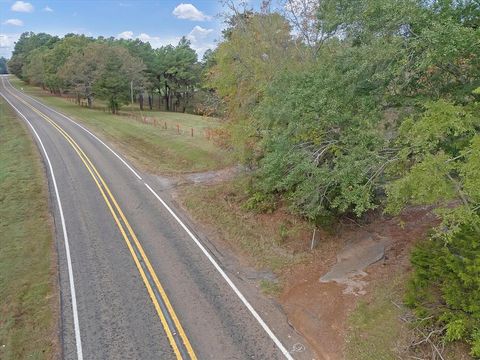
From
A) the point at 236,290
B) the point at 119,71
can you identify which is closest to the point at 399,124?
the point at 236,290

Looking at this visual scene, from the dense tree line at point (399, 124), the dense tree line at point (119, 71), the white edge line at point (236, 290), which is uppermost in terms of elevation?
the dense tree line at point (119, 71)

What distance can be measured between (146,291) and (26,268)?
4.74 metres

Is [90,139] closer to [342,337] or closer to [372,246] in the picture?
[372,246]

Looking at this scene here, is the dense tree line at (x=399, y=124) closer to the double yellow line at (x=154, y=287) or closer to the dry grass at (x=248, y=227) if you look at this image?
the dry grass at (x=248, y=227)

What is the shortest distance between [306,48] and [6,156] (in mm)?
23530

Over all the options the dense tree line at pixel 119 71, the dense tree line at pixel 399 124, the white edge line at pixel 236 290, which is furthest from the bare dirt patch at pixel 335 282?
the dense tree line at pixel 119 71

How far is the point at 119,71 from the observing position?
5400 centimetres

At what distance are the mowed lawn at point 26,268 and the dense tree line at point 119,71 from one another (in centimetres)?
2989

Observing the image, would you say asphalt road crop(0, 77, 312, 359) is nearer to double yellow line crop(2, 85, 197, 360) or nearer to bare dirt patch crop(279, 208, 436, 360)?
double yellow line crop(2, 85, 197, 360)

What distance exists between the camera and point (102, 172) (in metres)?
25.2

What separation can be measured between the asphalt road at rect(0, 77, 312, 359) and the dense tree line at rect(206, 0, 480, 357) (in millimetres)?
3955

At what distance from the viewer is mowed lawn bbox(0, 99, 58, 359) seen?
10.5 meters

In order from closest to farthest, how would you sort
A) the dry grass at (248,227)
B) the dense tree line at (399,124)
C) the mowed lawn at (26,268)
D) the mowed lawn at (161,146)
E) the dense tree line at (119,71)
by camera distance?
the dense tree line at (399,124)
the mowed lawn at (26,268)
the dry grass at (248,227)
the mowed lawn at (161,146)
the dense tree line at (119,71)

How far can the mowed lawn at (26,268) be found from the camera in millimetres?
10508
